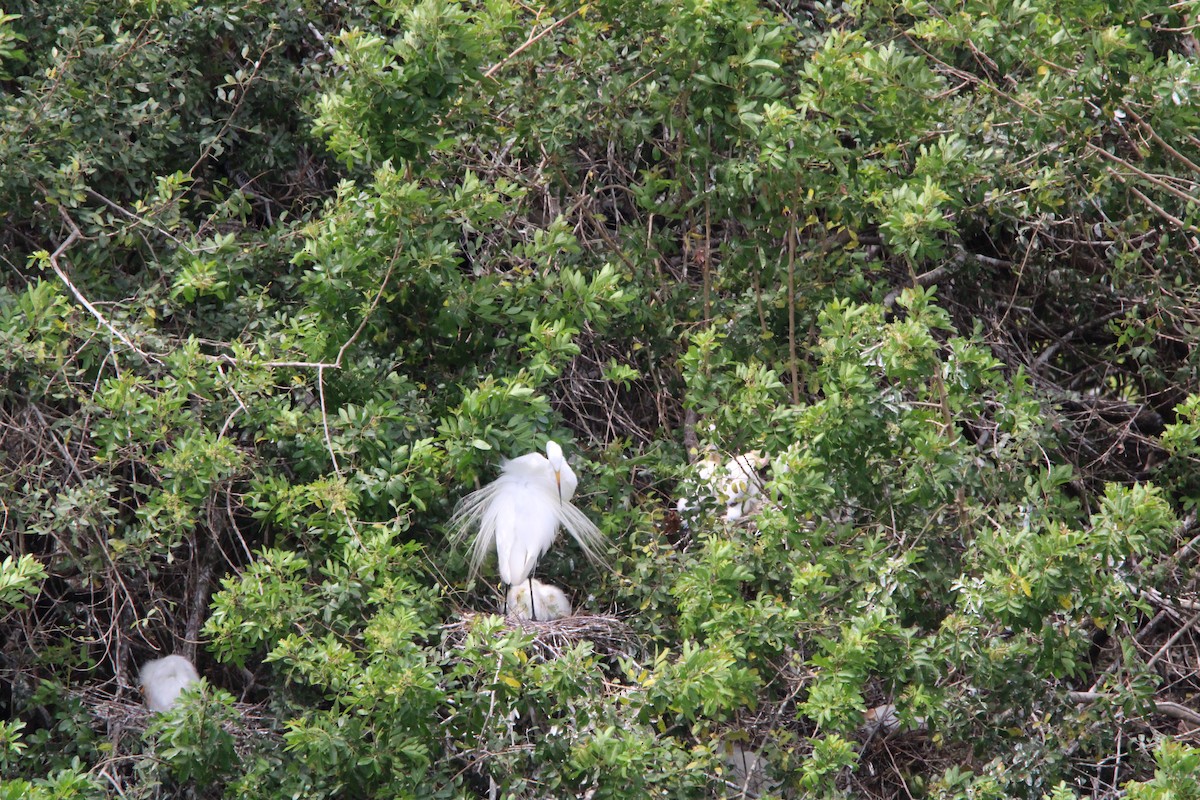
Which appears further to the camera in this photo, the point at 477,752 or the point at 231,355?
the point at 231,355

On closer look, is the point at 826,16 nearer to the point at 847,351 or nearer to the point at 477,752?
the point at 847,351

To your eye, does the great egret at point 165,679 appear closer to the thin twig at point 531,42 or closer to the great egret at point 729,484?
the great egret at point 729,484

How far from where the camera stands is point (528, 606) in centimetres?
336

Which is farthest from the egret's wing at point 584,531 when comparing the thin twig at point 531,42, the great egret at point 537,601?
the thin twig at point 531,42

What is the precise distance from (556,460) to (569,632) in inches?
15.5

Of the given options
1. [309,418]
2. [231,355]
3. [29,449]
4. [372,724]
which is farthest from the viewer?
[231,355]

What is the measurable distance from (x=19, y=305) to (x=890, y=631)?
75.8 inches

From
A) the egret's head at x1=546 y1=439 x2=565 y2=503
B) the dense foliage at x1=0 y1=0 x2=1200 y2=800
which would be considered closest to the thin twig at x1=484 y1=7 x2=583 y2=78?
the dense foliage at x1=0 y1=0 x2=1200 y2=800

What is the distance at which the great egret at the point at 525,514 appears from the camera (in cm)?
326

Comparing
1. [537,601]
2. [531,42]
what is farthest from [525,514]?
[531,42]

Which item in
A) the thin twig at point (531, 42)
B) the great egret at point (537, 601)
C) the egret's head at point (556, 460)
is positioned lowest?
the great egret at point (537, 601)

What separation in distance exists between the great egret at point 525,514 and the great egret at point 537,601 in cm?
2

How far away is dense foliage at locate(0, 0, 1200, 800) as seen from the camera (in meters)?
2.78

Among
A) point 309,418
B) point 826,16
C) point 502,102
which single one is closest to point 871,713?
point 309,418
